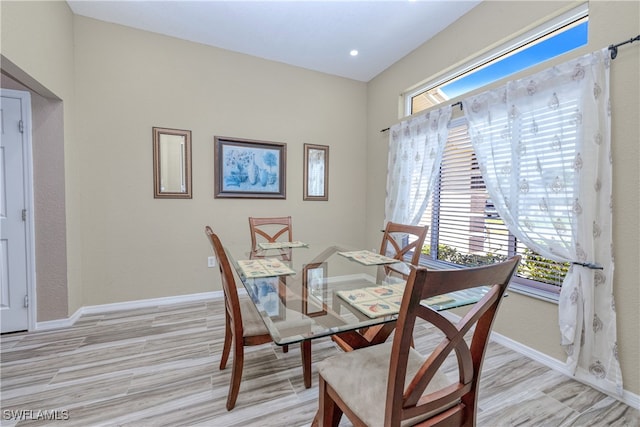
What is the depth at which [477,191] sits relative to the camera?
2459 millimetres

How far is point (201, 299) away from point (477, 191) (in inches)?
124

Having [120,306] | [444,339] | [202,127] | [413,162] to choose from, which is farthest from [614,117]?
[120,306]

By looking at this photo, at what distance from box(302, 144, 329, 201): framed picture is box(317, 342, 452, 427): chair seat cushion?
8.51 ft

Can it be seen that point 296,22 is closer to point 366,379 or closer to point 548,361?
point 366,379

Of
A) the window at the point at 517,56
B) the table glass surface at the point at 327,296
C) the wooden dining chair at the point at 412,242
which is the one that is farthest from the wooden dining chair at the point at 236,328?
the window at the point at 517,56

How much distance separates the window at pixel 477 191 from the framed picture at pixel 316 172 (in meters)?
1.27

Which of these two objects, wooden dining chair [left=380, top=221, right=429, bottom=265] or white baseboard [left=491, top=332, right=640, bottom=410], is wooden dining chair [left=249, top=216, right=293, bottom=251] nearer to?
wooden dining chair [left=380, top=221, right=429, bottom=265]

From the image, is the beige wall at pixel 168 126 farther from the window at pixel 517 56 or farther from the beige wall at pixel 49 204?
the window at pixel 517 56

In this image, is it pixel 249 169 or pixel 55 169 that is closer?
pixel 55 169

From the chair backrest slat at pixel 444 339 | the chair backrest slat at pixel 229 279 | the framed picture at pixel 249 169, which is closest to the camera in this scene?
the chair backrest slat at pixel 444 339

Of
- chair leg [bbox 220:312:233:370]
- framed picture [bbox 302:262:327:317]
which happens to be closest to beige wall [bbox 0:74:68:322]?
chair leg [bbox 220:312:233:370]

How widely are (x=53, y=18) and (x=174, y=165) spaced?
4.59 ft

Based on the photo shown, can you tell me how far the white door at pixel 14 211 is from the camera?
7.16 feet

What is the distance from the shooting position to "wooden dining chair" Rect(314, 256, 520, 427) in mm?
705
